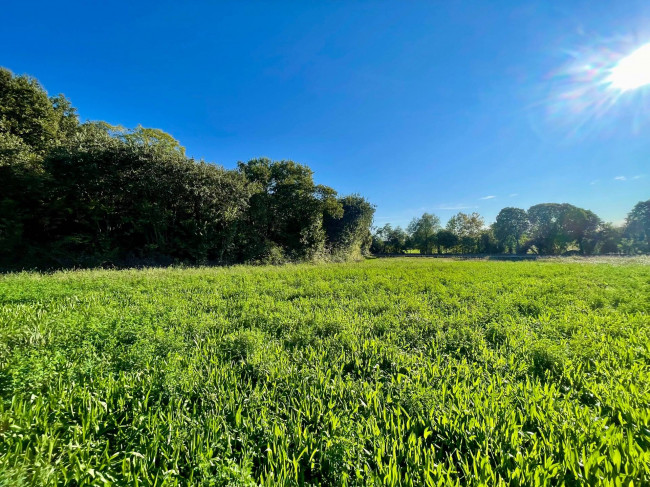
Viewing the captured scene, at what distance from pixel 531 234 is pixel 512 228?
14.9 feet

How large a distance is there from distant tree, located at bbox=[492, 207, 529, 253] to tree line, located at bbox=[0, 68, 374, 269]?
5791 cm

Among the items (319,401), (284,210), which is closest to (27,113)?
(284,210)

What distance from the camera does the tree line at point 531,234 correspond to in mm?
46812

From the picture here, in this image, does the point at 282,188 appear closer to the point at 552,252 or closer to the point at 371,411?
the point at 371,411

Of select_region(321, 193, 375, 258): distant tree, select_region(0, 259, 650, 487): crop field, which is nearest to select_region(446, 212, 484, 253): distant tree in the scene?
select_region(321, 193, 375, 258): distant tree

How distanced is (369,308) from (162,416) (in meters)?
5.26

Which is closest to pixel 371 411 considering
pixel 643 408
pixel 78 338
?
pixel 643 408

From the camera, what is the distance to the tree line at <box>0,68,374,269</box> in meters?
14.8

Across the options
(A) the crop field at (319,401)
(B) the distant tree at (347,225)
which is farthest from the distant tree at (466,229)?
(A) the crop field at (319,401)

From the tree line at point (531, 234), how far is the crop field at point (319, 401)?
59.2 metres

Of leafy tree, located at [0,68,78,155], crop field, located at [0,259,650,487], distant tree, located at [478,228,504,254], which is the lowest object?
crop field, located at [0,259,650,487]

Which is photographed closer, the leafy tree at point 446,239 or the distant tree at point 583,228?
the distant tree at point 583,228

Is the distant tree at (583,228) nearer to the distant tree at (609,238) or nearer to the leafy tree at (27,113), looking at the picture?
the distant tree at (609,238)

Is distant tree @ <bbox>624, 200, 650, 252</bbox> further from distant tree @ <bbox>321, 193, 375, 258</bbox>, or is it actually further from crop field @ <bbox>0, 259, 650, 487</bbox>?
crop field @ <bbox>0, 259, 650, 487</bbox>
